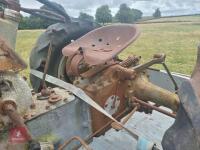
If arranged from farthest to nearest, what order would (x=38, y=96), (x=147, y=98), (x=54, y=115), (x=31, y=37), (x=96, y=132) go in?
(x=31, y=37) → (x=147, y=98) → (x=96, y=132) → (x=38, y=96) → (x=54, y=115)

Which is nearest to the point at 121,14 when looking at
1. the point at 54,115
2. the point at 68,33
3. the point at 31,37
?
the point at 31,37

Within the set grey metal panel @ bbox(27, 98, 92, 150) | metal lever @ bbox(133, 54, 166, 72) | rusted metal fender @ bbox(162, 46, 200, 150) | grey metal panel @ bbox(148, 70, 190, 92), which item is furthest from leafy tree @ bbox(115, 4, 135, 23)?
rusted metal fender @ bbox(162, 46, 200, 150)

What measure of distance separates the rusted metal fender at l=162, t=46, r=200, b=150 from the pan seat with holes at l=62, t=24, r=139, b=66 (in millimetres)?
930

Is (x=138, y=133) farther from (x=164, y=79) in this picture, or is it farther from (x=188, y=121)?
(x=188, y=121)

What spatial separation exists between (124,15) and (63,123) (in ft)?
62.1

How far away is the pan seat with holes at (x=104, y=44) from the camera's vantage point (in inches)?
90.7

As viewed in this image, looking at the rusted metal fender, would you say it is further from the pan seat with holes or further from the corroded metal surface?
Answer: the pan seat with holes

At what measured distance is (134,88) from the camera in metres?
2.53

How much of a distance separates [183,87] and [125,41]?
112 cm

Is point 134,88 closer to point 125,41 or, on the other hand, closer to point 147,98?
point 147,98

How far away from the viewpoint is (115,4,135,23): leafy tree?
20219mm

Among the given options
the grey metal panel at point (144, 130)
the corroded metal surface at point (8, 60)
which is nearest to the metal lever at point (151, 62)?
the grey metal panel at point (144, 130)

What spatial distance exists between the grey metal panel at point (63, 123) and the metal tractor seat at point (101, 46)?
0.28 meters

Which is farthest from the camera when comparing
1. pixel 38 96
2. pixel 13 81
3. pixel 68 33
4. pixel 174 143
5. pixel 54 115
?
pixel 68 33
